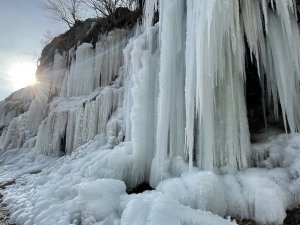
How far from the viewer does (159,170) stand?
5969 mm

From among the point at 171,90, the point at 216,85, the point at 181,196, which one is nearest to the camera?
the point at 181,196

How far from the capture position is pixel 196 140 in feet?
20.6

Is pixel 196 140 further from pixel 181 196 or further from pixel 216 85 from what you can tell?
pixel 181 196

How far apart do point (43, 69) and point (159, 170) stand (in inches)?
424

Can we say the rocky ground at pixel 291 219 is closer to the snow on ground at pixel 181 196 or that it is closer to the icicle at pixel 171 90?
the snow on ground at pixel 181 196

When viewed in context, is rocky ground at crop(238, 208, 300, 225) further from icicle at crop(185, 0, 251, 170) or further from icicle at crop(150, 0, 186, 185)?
icicle at crop(150, 0, 186, 185)

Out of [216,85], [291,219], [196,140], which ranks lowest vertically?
[291,219]

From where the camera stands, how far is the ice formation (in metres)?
4.86

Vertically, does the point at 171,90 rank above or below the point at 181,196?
above

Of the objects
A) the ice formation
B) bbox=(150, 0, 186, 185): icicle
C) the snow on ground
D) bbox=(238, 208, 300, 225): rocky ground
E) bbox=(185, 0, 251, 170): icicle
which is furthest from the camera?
bbox=(150, 0, 186, 185): icicle

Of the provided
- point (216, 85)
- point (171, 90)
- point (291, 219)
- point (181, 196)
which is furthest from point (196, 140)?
point (291, 219)

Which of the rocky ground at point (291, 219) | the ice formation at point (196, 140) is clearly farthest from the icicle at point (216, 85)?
the rocky ground at point (291, 219)

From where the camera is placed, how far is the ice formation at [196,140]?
486 cm

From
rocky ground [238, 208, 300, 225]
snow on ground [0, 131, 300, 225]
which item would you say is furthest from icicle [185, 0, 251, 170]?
rocky ground [238, 208, 300, 225]
